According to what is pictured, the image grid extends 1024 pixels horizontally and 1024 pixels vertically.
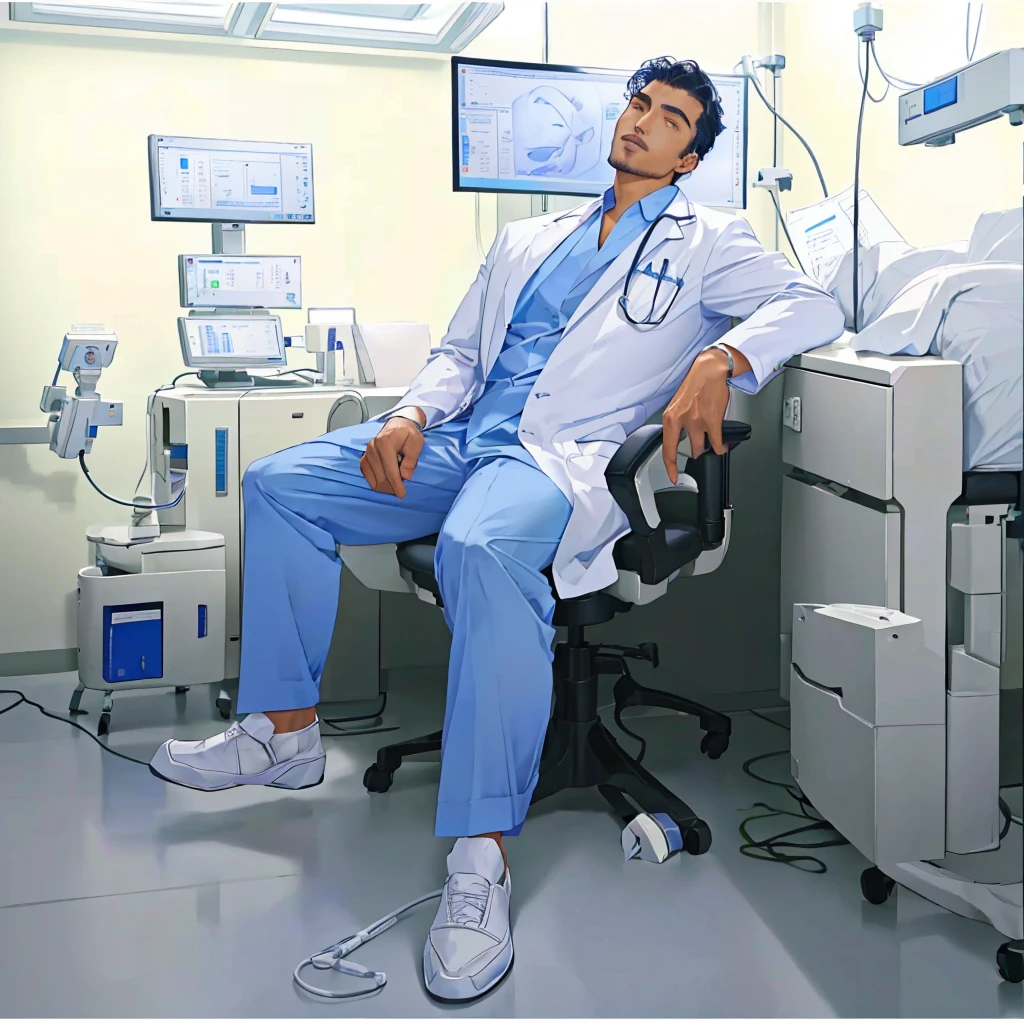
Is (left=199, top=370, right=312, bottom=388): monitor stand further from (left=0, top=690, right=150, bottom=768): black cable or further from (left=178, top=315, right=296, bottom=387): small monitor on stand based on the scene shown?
(left=0, top=690, right=150, bottom=768): black cable

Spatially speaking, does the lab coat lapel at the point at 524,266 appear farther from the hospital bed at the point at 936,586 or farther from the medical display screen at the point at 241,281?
the medical display screen at the point at 241,281

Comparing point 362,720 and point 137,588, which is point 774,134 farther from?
point 137,588

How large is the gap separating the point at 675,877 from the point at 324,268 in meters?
2.00

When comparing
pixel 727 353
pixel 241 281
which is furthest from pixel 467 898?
pixel 241 281

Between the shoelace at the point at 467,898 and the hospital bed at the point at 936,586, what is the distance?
556 mm

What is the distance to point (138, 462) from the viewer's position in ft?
9.39

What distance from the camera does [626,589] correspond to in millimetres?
1679

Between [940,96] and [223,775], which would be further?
[223,775]

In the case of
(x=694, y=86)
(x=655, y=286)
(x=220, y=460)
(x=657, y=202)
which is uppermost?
(x=694, y=86)

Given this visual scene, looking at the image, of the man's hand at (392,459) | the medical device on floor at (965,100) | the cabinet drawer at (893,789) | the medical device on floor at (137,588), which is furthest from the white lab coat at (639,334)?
the medical device on floor at (137,588)

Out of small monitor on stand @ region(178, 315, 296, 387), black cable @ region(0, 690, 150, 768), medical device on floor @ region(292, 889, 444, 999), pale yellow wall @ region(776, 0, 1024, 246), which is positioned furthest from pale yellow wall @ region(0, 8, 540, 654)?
medical device on floor @ region(292, 889, 444, 999)

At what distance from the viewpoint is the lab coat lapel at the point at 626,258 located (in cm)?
192

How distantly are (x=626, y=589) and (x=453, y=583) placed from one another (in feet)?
0.93

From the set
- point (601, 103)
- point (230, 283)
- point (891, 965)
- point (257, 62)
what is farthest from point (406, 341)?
point (891, 965)
